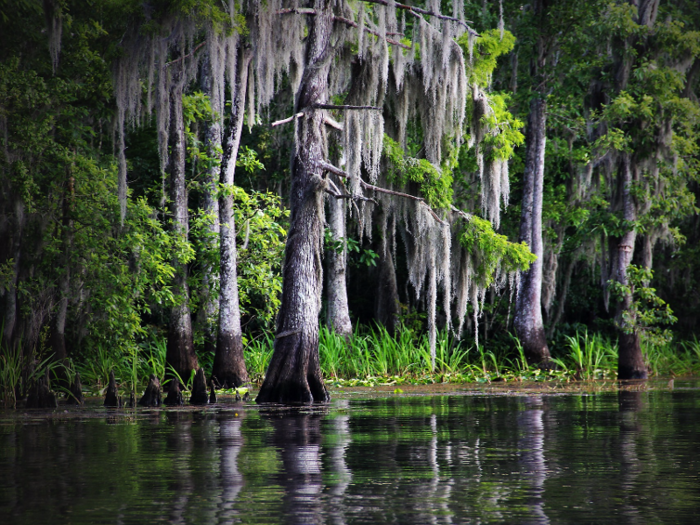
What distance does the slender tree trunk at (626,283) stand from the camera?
19.4 m

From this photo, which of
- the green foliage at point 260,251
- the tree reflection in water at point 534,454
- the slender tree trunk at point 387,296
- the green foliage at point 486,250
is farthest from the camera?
the slender tree trunk at point 387,296

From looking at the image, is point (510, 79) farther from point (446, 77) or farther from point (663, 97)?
point (446, 77)

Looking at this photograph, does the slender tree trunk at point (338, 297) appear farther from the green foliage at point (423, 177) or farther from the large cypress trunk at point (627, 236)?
the large cypress trunk at point (627, 236)

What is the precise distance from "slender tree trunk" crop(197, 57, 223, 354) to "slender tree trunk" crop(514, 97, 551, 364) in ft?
23.8

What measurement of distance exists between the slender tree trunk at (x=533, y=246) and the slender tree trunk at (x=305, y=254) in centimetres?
808

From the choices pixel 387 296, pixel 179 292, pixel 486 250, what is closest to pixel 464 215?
pixel 486 250

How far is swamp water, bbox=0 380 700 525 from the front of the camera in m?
5.18

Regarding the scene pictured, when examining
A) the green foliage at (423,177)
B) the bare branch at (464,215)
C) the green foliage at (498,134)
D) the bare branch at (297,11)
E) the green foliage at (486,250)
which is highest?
the bare branch at (297,11)

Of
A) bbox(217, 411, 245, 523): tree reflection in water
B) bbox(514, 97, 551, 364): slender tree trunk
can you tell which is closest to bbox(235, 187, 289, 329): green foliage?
bbox(514, 97, 551, 364): slender tree trunk

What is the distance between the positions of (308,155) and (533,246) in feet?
28.5

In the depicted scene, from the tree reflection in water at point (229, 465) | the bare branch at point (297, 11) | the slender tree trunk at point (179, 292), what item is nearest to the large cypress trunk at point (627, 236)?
the bare branch at point (297, 11)

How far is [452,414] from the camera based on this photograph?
11.8 m

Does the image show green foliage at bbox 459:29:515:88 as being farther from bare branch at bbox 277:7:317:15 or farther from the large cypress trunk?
bare branch at bbox 277:7:317:15

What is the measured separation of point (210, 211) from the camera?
1839 cm
